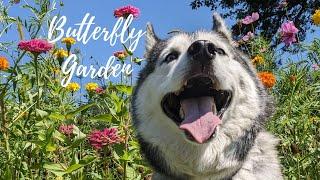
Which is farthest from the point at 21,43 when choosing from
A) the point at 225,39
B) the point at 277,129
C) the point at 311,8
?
the point at 311,8

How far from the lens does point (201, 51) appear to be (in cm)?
390

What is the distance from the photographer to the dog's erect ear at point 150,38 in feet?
16.3

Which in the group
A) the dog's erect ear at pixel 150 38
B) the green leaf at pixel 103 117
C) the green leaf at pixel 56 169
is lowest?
the green leaf at pixel 56 169

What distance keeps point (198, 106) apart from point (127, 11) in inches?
69.1

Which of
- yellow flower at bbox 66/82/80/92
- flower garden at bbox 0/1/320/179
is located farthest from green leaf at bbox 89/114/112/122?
yellow flower at bbox 66/82/80/92

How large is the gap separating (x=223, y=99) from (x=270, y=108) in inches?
17.1

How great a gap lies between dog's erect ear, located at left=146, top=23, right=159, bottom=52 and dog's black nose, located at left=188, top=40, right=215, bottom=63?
3.45ft

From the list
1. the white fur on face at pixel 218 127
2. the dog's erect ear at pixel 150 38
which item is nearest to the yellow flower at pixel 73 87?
the dog's erect ear at pixel 150 38

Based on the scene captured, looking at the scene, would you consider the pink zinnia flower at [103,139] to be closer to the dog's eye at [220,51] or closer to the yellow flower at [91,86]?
the yellow flower at [91,86]

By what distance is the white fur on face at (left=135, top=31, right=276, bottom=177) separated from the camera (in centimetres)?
406

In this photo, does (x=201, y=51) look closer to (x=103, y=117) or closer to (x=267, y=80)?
(x=103, y=117)

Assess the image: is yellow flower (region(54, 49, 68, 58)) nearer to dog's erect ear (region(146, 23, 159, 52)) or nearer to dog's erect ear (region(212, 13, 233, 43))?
dog's erect ear (region(146, 23, 159, 52))

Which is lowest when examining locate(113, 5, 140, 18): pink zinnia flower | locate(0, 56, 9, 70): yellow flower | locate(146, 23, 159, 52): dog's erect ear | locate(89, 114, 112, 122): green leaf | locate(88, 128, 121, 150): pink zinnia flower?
locate(88, 128, 121, 150): pink zinnia flower

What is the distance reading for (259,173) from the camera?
4168mm
